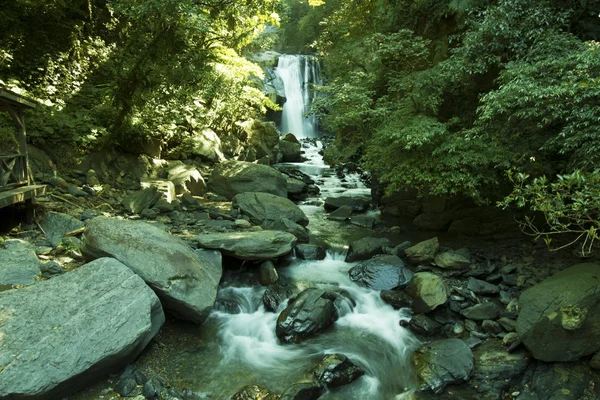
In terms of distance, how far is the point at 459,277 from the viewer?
7824mm

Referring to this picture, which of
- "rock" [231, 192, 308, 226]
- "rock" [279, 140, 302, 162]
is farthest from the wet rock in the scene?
"rock" [279, 140, 302, 162]

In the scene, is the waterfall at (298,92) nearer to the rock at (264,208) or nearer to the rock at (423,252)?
the rock at (264,208)

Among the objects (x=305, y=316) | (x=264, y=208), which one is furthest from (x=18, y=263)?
(x=264, y=208)

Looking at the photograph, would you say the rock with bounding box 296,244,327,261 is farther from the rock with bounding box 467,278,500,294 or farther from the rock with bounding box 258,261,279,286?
the rock with bounding box 467,278,500,294

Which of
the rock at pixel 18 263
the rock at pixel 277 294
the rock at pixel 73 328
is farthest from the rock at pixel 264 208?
the rock at pixel 73 328

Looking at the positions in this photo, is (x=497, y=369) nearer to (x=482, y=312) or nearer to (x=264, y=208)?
(x=482, y=312)

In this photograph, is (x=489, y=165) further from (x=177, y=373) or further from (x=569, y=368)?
(x=177, y=373)

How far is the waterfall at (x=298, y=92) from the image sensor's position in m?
27.1

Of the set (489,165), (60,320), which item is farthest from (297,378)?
(489,165)

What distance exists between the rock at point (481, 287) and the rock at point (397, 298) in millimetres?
1285

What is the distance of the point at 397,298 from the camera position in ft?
23.1

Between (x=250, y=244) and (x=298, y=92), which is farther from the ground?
(x=298, y=92)

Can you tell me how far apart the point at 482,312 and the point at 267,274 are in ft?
12.7

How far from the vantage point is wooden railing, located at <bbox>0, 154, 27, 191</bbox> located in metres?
7.11
